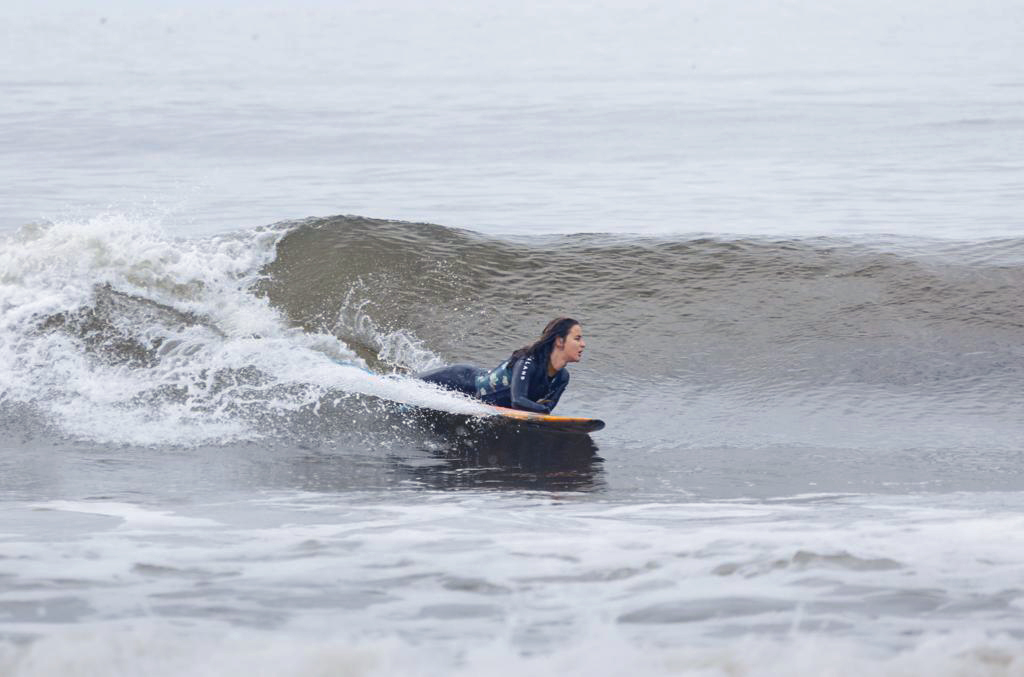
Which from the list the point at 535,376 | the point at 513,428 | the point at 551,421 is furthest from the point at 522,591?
the point at 535,376

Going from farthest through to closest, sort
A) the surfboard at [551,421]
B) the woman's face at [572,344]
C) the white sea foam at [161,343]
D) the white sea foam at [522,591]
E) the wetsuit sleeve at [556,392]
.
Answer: the white sea foam at [161,343]
the wetsuit sleeve at [556,392]
the surfboard at [551,421]
the woman's face at [572,344]
the white sea foam at [522,591]

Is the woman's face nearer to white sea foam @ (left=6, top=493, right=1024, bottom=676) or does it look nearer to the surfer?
the surfer

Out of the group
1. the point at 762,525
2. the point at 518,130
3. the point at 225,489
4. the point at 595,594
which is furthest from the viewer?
the point at 518,130

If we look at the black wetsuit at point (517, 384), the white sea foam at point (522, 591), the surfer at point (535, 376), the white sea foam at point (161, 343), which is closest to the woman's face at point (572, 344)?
the surfer at point (535, 376)

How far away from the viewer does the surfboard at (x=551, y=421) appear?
9.12 meters

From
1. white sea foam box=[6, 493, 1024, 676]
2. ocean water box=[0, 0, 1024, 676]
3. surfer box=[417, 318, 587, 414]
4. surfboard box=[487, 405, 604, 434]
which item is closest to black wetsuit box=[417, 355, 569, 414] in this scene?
surfer box=[417, 318, 587, 414]

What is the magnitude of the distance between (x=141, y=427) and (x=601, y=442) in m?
3.43

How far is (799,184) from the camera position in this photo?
2312cm

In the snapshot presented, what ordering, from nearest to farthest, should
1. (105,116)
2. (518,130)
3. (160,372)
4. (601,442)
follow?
(601,442) < (160,372) < (518,130) < (105,116)

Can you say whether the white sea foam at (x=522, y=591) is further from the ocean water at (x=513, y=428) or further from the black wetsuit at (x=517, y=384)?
the black wetsuit at (x=517, y=384)

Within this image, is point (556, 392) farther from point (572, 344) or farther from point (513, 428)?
point (572, 344)

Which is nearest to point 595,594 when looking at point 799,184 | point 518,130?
point 799,184

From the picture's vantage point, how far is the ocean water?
18.9ft

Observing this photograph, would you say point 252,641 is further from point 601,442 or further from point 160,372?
point 160,372
